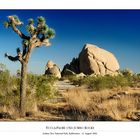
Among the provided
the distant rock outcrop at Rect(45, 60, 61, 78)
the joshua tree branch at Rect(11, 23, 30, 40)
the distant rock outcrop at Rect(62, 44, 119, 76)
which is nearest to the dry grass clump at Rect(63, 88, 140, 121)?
the joshua tree branch at Rect(11, 23, 30, 40)

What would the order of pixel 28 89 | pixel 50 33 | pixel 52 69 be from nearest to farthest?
pixel 50 33 < pixel 28 89 < pixel 52 69

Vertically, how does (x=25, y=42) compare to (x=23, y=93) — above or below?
above

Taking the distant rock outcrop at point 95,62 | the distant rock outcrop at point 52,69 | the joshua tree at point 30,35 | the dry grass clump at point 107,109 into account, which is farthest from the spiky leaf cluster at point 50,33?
the distant rock outcrop at point 52,69

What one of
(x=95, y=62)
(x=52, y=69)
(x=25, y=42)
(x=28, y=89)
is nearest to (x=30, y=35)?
(x=25, y=42)

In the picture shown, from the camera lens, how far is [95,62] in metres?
44.8

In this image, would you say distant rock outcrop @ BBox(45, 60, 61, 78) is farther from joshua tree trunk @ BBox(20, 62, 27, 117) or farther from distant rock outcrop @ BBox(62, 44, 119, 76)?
joshua tree trunk @ BBox(20, 62, 27, 117)

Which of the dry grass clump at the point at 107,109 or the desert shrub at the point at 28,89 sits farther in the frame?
the desert shrub at the point at 28,89

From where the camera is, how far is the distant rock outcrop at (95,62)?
4472 centimetres

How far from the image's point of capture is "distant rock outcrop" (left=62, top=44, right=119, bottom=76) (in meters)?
44.7

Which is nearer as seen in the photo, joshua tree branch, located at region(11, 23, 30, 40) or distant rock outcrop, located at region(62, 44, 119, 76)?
joshua tree branch, located at region(11, 23, 30, 40)

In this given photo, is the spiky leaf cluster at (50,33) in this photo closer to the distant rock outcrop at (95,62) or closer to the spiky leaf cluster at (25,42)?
the spiky leaf cluster at (25,42)

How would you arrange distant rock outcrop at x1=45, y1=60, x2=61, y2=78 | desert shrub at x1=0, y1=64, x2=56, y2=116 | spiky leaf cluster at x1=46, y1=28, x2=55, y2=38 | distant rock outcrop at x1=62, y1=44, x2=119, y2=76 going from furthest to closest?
1. distant rock outcrop at x1=45, y1=60, x2=61, y2=78
2. distant rock outcrop at x1=62, y1=44, x2=119, y2=76
3. desert shrub at x1=0, y1=64, x2=56, y2=116
4. spiky leaf cluster at x1=46, y1=28, x2=55, y2=38

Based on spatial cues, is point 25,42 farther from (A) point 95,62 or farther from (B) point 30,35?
(A) point 95,62
